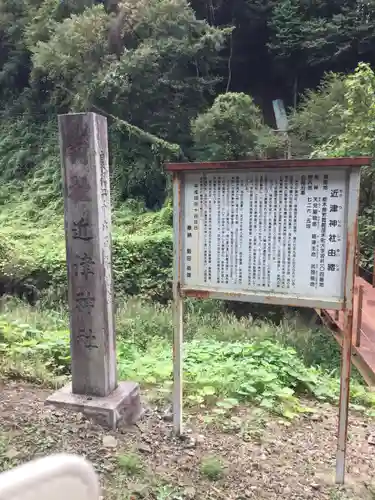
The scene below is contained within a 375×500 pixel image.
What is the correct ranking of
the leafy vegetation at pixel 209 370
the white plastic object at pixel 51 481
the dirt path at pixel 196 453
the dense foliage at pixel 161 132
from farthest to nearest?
1. the dense foliage at pixel 161 132
2. the leafy vegetation at pixel 209 370
3. the dirt path at pixel 196 453
4. the white plastic object at pixel 51 481

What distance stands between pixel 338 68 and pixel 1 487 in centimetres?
1951

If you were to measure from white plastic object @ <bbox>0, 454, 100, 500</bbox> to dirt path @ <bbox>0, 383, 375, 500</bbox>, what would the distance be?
1.48 metres

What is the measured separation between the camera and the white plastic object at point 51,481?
31.4 inches

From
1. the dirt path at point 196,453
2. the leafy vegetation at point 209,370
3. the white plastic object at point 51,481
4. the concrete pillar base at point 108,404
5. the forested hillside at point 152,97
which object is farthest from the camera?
the forested hillside at point 152,97

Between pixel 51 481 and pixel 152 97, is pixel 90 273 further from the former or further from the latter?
pixel 152 97

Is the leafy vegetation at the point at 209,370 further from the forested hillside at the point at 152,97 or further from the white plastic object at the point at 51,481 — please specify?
the forested hillside at the point at 152,97

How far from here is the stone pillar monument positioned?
2.90 meters

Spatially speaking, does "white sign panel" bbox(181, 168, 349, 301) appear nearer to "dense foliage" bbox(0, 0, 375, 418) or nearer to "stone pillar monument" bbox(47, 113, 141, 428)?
"stone pillar monument" bbox(47, 113, 141, 428)

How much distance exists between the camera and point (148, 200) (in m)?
14.6

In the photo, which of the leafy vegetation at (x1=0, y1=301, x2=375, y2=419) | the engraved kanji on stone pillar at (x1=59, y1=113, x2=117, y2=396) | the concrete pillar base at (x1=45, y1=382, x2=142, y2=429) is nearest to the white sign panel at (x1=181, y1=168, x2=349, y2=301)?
the engraved kanji on stone pillar at (x1=59, y1=113, x2=117, y2=396)

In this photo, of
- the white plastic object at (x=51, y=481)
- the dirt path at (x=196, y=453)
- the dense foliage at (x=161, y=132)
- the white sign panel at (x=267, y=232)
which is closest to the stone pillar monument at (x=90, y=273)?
the dirt path at (x=196, y=453)

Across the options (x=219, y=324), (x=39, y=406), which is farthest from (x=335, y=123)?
(x=39, y=406)

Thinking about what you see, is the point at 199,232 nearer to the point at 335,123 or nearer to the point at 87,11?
the point at 335,123

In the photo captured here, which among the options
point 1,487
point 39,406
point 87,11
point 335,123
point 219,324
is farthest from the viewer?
point 87,11
